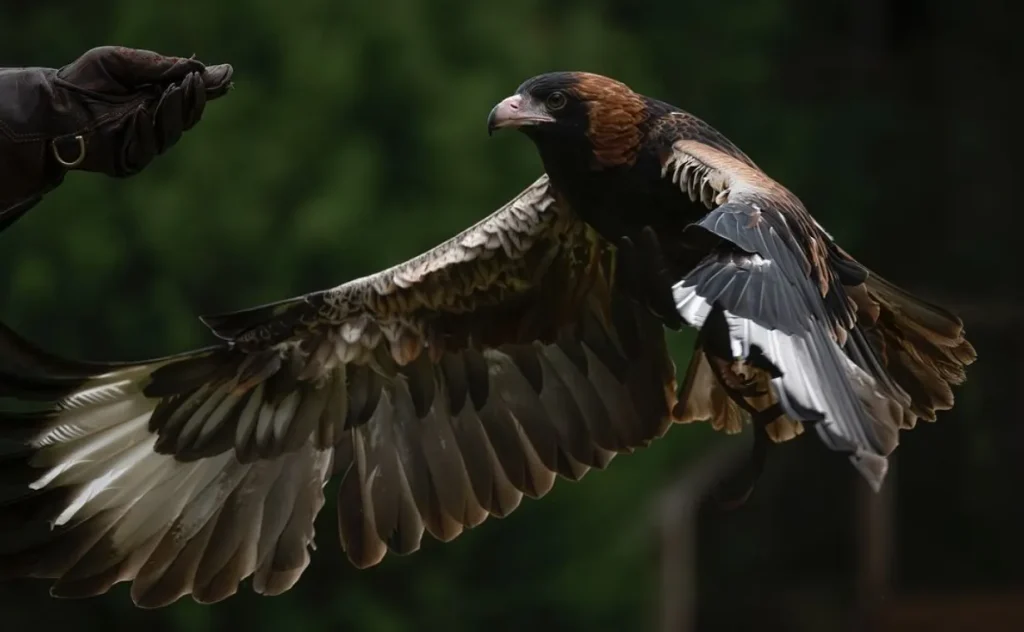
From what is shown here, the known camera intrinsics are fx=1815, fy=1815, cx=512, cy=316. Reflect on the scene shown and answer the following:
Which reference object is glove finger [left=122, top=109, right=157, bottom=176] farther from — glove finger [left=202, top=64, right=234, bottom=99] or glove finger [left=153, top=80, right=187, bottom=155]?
glove finger [left=202, top=64, right=234, bottom=99]

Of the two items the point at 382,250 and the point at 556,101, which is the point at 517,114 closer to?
the point at 556,101

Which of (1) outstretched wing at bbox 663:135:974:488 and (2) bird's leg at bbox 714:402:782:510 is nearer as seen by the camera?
(1) outstretched wing at bbox 663:135:974:488

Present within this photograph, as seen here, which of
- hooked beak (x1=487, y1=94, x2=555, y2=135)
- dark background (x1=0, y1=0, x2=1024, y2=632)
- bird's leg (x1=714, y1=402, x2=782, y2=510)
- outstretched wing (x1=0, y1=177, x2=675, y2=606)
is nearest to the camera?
bird's leg (x1=714, y1=402, x2=782, y2=510)

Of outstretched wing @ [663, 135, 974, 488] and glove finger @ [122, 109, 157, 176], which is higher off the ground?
glove finger @ [122, 109, 157, 176]

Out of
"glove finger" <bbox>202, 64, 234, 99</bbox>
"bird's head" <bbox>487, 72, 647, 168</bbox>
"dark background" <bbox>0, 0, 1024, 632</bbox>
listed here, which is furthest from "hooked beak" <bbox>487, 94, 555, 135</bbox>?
"dark background" <bbox>0, 0, 1024, 632</bbox>

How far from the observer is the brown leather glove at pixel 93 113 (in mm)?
3947

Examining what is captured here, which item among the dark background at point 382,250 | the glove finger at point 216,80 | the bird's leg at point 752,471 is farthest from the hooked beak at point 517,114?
the dark background at point 382,250

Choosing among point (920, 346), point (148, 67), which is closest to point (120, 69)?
point (148, 67)

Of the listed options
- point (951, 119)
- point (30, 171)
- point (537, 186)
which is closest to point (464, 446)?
point (537, 186)

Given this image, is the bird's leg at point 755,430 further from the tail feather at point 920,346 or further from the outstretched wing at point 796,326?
the tail feather at point 920,346

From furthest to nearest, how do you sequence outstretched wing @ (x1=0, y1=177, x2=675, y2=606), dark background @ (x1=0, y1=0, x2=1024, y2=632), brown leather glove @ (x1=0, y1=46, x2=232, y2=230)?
dark background @ (x1=0, y1=0, x2=1024, y2=632) < outstretched wing @ (x1=0, y1=177, x2=675, y2=606) < brown leather glove @ (x1=0, y1=46, x2=232, y2=230)

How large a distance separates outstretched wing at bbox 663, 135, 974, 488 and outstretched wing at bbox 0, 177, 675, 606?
377 millimetres

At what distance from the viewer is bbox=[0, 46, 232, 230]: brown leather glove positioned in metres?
3.95

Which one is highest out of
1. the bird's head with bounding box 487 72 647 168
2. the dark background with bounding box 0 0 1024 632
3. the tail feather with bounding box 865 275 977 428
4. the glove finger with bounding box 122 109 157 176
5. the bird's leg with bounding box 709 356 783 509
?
the glove finger with bounding box 122 109 157 176
